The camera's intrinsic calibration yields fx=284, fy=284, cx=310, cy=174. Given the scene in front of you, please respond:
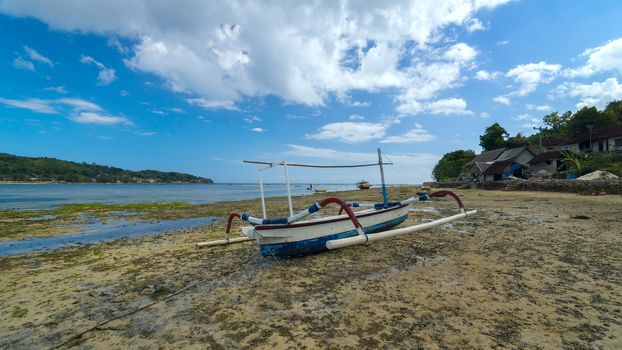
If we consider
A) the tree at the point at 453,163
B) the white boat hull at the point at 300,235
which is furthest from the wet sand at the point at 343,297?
the tree at the point at 453,163

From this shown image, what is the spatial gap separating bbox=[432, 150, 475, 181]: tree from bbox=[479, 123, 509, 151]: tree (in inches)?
203

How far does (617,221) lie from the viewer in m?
11.1

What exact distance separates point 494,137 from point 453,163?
31.7ft

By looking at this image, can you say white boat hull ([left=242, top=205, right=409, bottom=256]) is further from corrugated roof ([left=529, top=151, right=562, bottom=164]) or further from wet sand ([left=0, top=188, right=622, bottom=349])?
corrugated roof ([left=529, top=151, right=562, bottom=164])

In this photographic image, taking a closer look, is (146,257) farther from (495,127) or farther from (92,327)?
(495,127)

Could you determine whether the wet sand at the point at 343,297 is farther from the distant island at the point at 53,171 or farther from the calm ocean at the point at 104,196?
the distant island at the point at 53,171

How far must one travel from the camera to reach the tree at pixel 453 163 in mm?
60469

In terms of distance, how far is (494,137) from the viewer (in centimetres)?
5559

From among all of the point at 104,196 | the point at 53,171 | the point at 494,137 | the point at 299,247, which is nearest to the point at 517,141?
A: the point at 494,137

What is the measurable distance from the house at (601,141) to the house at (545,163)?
5648mm

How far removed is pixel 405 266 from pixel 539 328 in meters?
3.08

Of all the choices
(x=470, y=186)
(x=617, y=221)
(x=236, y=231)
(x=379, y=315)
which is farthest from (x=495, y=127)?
(x=379, y=315)

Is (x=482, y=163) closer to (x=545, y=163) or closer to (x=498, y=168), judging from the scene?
(x=498, y=168)

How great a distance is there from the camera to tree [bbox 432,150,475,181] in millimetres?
60469
